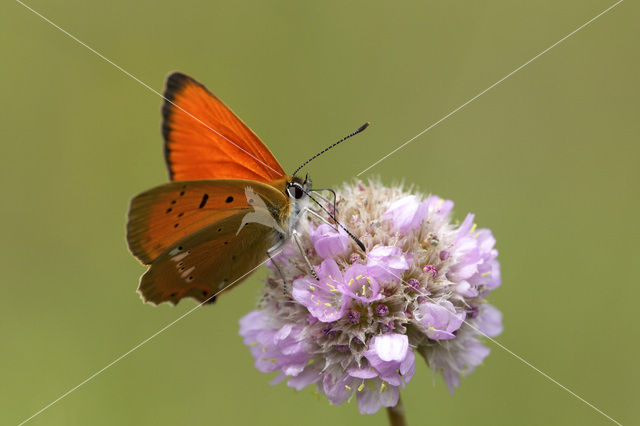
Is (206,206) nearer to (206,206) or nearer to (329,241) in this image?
(206,206)

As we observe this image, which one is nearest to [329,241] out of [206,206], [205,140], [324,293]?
[324,293]

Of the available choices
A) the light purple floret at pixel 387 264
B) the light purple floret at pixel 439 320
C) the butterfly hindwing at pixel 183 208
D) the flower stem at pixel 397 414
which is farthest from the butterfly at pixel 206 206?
the flower stem at pixel 397 414

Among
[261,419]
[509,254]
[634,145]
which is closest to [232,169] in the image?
[261,419]

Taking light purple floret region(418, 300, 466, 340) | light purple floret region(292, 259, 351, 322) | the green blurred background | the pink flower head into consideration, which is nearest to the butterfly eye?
the pink flower head

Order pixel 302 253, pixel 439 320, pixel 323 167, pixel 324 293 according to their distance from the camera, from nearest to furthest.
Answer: pixel 439 320
pixel 324 293
pixel 302 253
pixel 323 167

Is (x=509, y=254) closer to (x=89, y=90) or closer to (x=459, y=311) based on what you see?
(x=459, y=311)

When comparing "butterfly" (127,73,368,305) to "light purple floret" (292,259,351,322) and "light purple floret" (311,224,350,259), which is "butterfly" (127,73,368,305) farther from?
"light purple floret" (292,259,351,322)

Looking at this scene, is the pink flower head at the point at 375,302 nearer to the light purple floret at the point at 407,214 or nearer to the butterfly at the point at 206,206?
the light purple floret at the point at 407,214
